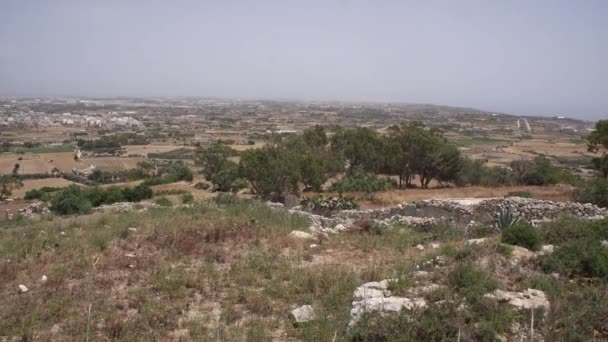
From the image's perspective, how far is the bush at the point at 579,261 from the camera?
673cm

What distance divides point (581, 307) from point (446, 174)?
27258mm

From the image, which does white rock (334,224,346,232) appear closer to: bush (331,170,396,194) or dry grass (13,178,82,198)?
bush (331,170,396,194)

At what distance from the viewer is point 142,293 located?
266 inches

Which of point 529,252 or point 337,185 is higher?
point 529,252

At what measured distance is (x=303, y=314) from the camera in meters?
6.03

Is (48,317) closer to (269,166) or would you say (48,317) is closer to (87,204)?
(87,204)

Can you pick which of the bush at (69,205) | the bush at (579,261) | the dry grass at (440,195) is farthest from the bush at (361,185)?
the bush at (579,261)

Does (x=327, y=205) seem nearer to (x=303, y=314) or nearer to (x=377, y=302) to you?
(x=303, y=314)

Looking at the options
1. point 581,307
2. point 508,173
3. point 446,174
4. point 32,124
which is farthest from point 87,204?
point 32,124

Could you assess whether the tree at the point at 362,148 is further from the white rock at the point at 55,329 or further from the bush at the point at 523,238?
the white rock at the point at 55,329

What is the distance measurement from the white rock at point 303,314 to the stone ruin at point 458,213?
6.80m

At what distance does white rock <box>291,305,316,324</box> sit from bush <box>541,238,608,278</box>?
3.77m

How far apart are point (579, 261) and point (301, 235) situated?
553 centimetres

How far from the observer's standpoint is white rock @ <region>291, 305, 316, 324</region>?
5.91 meters
